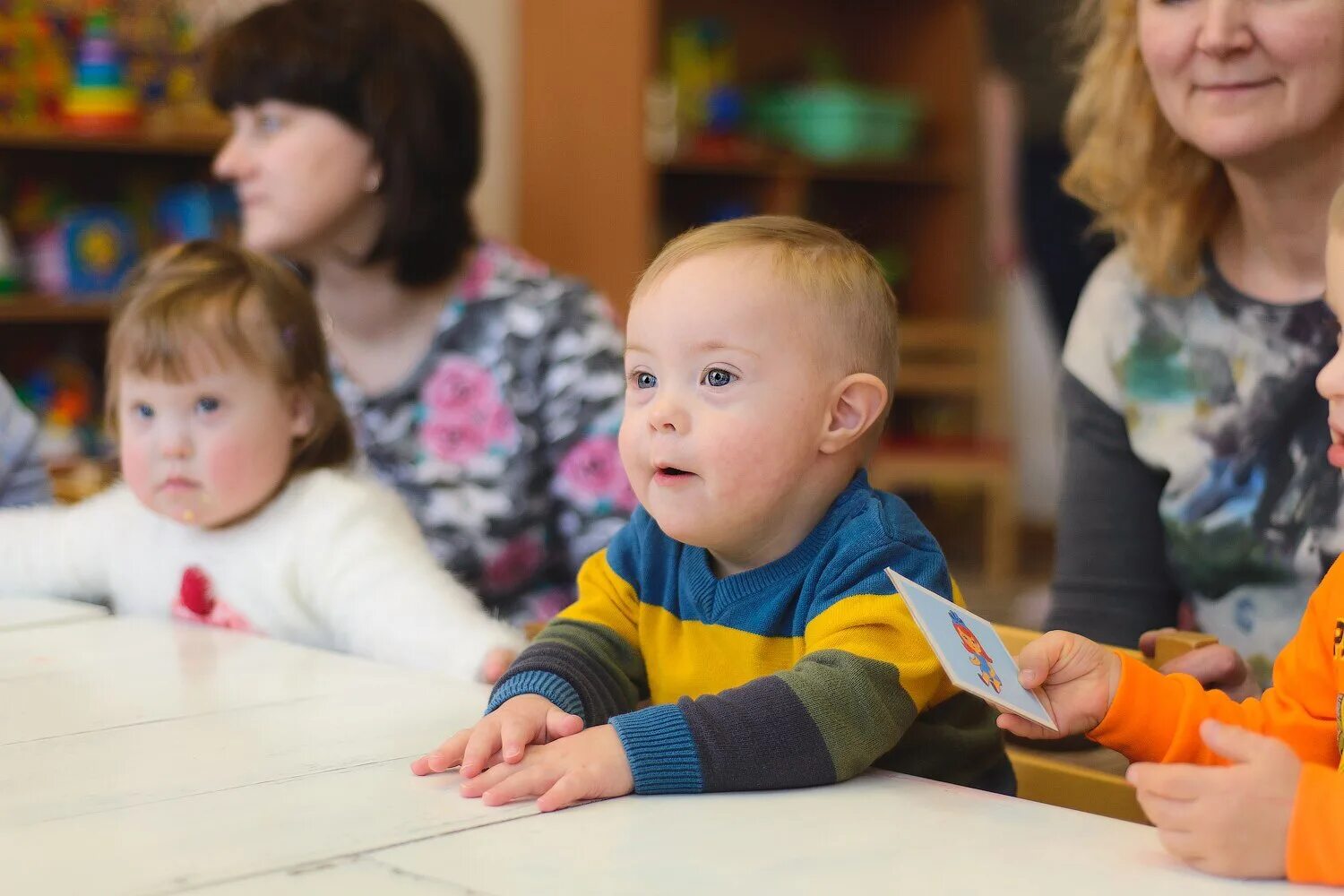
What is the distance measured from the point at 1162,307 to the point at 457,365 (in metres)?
0.89

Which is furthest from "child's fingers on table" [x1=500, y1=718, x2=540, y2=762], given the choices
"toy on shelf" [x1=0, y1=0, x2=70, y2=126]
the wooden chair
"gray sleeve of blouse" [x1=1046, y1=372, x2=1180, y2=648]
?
"toy on shelf" [x1=0, y1=0, x2=70, y2=126]

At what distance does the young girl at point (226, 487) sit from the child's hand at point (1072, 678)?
61 cm

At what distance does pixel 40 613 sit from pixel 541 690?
61cm

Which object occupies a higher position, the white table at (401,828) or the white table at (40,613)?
the white table at (401,828)

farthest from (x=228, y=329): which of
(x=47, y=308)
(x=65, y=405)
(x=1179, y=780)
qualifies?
(x=65, y=405)

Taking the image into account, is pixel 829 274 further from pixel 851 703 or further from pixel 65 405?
pixel 65 405

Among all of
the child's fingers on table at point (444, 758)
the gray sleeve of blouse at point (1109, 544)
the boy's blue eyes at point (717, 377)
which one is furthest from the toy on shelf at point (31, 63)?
the child's fingers on table at point (444, 758)

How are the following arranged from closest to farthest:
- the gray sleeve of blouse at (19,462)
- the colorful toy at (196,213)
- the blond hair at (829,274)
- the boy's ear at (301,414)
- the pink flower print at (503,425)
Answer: the blond hair at (829,274) → the boy's ear at (301,414) → the gray sleeve of blouse at (19,462) → the pink flower print at (503,425) → the colorful toy at (196,213)

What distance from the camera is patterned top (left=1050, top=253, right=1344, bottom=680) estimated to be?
1.43 meters

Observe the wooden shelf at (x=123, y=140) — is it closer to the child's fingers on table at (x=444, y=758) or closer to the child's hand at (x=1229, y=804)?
the child's fingers on table at (x=444, y=758)

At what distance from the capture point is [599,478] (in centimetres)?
194

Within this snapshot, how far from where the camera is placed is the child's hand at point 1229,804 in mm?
708

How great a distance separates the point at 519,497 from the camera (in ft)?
6.44

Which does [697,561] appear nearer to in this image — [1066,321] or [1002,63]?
[1066,321]
